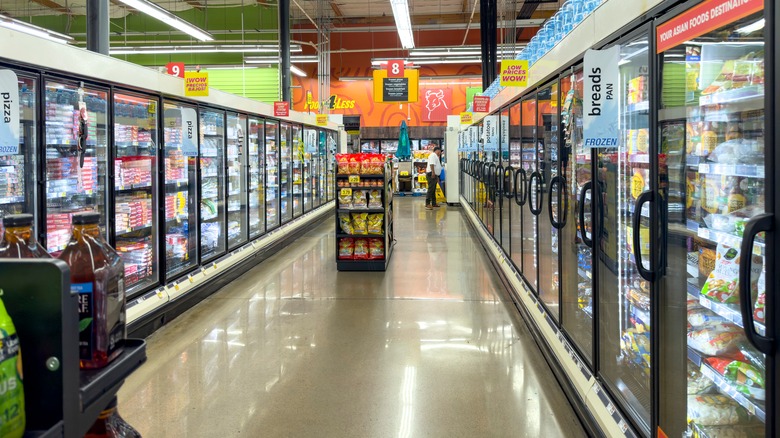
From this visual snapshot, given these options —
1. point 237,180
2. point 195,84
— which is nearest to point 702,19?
point 195,84

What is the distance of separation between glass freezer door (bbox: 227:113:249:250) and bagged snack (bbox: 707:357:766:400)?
6.81 meters

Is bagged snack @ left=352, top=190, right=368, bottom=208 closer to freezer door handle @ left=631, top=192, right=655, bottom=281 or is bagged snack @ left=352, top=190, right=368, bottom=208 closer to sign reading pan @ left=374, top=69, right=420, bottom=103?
freezer door handle @ left=631, top=192, right=655, bottom=281

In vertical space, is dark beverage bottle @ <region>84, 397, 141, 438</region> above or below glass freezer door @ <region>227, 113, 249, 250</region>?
below

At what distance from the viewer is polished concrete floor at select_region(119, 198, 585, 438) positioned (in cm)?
364

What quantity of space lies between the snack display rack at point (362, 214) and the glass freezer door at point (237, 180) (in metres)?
1.37

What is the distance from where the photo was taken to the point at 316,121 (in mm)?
13898

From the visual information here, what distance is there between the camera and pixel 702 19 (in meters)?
2.04

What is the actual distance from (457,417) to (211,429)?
1.49 meters

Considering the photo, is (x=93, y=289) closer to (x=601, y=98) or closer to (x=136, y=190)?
(x=601, y=98)

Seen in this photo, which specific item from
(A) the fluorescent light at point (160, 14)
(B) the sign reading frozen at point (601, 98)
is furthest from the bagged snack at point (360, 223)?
(B) the sign reading frozen at point (601, 98)

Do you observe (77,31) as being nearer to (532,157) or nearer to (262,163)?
(262,163)

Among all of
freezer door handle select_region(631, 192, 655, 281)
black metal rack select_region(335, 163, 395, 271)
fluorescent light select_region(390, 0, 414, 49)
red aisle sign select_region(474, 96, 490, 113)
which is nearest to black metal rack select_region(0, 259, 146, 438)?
freezer door handle select_region(631, 192, 655, 281)

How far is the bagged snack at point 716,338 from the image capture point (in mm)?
2158

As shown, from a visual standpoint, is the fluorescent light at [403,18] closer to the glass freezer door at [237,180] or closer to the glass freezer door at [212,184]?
the glass freezer door at [237,180]
